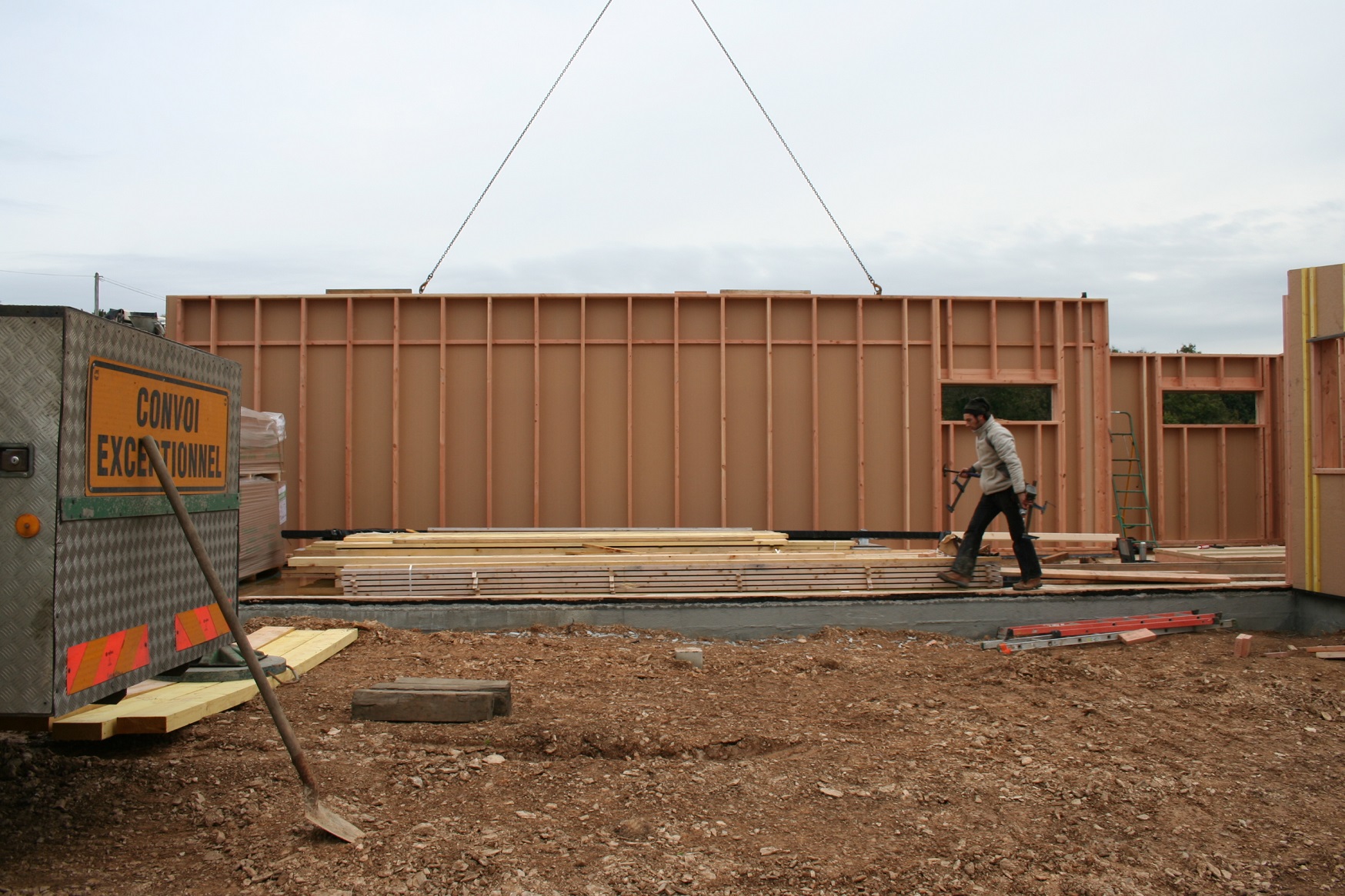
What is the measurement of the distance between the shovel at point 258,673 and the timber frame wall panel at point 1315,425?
755cm

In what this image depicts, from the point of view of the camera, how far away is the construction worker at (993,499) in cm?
727

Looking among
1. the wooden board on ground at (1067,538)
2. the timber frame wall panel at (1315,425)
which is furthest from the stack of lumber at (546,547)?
the timber frame wall panel at (1315,425)

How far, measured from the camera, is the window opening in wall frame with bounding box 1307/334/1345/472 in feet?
23.4

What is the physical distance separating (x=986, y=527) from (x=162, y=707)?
5.97 meters

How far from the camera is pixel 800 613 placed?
7.20m

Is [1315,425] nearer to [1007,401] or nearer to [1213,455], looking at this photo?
[1213,455]

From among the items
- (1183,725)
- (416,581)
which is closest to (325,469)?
(416,581)

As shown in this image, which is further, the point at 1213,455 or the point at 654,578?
the point at 1213,455

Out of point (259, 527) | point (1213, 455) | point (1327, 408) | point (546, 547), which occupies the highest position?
point (1327, 408)

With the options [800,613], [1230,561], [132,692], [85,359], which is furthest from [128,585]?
[1230,561]

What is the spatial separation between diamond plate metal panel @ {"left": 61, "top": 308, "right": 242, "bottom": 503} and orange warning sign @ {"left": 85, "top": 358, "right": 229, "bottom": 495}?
0.03m

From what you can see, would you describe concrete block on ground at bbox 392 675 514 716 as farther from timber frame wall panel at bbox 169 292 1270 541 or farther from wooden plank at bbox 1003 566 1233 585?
timber frame wall panel at bbox 169 292 1270 541

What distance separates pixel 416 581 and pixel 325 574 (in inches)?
42.1

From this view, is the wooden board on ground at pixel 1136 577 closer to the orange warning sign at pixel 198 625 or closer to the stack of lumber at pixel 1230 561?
the stack of lumber at pixel 1230 561
